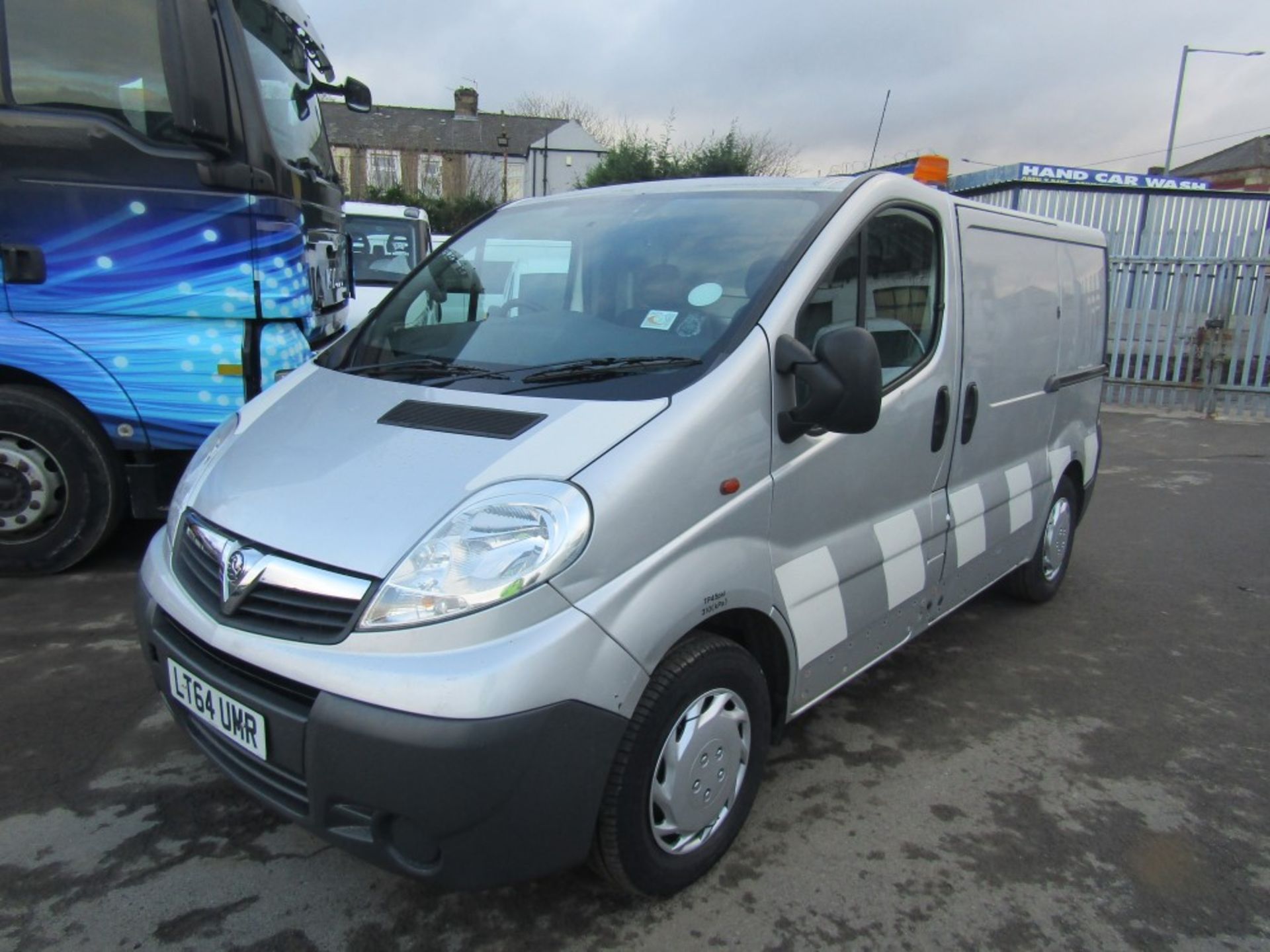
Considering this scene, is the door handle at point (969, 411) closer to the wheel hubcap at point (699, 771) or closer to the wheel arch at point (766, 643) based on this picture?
the wheel arch at point (766, 643)

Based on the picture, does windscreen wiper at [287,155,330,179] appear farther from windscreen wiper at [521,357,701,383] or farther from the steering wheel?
windscreen wiper at [521,357,701,383]

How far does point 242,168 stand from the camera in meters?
4.06

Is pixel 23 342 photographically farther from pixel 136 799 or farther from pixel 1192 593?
pixel 1192 593

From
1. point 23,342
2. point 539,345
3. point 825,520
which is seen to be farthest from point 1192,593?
point 23,342

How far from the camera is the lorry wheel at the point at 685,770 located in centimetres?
207

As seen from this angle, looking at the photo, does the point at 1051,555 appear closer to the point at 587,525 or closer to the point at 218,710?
the point at 587,525

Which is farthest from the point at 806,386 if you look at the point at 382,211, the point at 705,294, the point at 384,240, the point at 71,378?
the point at 382,211

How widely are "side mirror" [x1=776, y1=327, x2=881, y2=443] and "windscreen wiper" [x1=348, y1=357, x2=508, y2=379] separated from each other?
860 mm

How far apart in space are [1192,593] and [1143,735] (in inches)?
81.1

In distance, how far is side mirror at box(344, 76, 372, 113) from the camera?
236 inches

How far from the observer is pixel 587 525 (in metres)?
1.96

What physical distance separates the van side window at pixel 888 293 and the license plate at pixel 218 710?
1716mm

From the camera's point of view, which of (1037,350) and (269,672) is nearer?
(269,672)

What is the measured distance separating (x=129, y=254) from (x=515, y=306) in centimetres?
223
